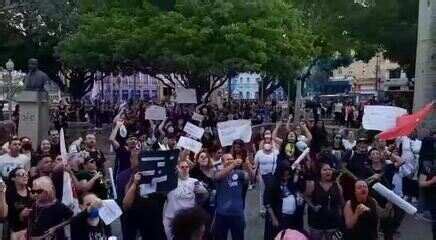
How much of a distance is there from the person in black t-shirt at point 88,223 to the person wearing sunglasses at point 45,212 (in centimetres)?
19

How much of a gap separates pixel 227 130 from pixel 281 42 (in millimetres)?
17254

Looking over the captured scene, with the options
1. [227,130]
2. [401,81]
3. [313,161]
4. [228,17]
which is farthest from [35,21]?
[313,161]

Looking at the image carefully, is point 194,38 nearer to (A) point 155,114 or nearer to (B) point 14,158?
(A) point 155,114

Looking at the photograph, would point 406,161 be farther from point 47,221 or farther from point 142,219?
point 47,221

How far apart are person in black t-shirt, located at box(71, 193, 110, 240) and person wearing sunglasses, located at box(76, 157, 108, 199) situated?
0.73 metres

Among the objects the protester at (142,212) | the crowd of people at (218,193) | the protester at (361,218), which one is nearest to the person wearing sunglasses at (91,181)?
the crowd of people at (218,193)

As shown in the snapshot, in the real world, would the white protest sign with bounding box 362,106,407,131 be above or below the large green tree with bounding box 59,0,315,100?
below

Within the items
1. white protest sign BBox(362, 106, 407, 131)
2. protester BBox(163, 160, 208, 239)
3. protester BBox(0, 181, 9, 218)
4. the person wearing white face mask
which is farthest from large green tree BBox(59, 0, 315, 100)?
protester BBox(0, 181, 9, 218)

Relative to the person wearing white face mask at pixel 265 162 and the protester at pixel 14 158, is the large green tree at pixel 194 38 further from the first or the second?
the protester at pixel 14 158

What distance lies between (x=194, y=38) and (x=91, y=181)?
59.4 feet

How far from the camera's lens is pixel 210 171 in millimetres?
9273

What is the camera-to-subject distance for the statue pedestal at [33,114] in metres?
17.7

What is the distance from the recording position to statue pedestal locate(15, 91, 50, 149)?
1772 cm

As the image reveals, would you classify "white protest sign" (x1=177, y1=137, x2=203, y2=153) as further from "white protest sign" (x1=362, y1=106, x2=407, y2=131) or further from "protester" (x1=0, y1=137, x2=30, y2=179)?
"white protest sign" (x1=362, y1=106, x2=407, y2=131)
